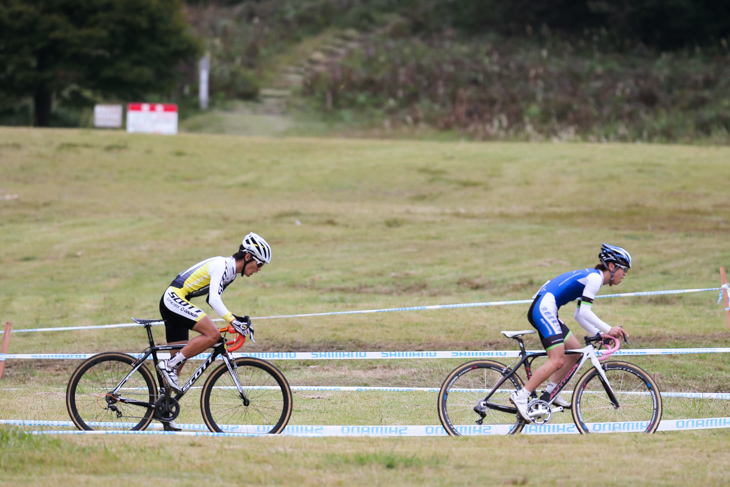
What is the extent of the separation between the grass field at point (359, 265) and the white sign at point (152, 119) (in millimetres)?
1275

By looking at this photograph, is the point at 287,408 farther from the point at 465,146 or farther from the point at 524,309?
the point at 465,146

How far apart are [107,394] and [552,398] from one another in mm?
4147

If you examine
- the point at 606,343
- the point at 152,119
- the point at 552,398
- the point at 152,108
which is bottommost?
the point at 152,119

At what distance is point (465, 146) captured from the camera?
32.8 metres

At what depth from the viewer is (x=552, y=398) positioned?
8547 mm

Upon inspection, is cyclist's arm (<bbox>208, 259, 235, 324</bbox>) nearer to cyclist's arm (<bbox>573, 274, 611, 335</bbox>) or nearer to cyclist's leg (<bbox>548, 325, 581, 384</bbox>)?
cyclist's leg (<bbox>548, 325, 581, 384</bbox>)

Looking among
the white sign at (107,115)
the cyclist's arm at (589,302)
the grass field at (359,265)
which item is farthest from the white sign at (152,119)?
the cyclist's arm at (589,302)

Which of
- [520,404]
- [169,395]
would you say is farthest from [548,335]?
[169,395]

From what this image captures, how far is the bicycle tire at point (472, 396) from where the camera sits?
335 inches

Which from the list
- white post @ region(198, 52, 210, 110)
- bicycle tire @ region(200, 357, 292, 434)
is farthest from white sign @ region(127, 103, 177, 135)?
bicycle tire @ region(200, 357, 292, 434)

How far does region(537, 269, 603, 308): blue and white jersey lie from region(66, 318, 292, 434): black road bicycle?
8.64 feet

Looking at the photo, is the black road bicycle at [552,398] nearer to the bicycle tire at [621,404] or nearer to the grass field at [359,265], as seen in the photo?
the bicycle tire at [621,404]

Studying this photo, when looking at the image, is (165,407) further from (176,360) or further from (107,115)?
(107,115)

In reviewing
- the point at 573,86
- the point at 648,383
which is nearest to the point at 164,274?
the point at 648,383
